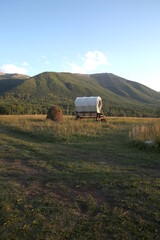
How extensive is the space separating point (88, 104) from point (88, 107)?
347 mm

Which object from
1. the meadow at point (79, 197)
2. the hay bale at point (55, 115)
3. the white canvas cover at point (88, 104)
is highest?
the white canvas cover at point (88, 104)

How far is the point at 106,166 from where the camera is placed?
5609 millimetres

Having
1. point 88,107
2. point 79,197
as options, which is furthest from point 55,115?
point 79,197

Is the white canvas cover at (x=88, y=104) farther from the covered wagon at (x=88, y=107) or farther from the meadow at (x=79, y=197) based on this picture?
the meadow at (x=79, y=197)

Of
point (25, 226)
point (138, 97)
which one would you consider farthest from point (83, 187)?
point (138, 97)

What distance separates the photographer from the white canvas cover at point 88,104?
2197cm

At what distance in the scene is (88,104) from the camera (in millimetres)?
22266

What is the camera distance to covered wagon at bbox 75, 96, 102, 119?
22.0m

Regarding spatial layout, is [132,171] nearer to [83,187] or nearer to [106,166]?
[106,166]

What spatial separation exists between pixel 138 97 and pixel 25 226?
13672 cm

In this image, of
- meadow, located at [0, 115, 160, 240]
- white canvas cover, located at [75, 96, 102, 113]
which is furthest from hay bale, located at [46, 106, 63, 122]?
meadow, located at [0, 115, 160, 240]

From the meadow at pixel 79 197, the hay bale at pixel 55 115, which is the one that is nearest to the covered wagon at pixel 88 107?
the hay bale at pixel 55 115

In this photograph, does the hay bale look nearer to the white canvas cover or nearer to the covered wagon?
the covered wagon

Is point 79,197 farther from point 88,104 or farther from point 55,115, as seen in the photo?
point 88,104
